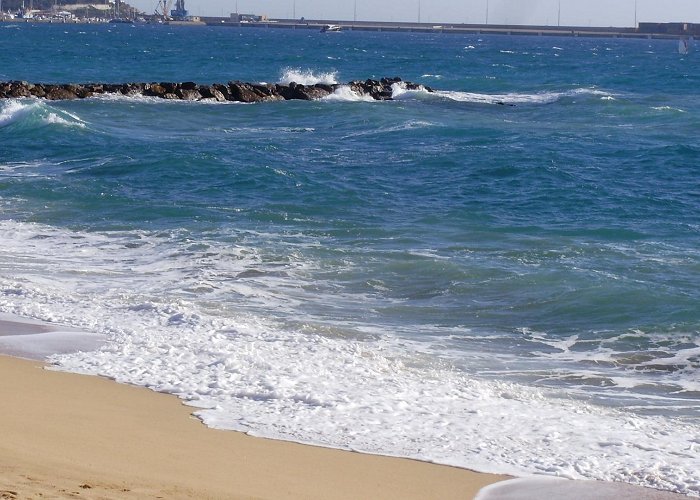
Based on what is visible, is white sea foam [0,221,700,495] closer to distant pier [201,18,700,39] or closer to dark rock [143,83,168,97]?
dark rock [143,83,168,97]

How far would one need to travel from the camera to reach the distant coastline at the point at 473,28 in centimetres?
15762

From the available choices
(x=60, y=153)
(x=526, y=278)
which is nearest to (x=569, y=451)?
(x=526, y=278)

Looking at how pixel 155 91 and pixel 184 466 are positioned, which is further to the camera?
pixel 155 91

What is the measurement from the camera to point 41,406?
22.5 feet

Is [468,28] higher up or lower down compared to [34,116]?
higher up

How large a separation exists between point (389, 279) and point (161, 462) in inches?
241

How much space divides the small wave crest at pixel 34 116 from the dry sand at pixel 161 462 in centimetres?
2048

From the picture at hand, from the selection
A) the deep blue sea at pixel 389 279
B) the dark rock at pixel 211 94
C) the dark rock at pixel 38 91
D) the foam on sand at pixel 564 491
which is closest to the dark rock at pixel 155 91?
the dark rock at pixel 211 94

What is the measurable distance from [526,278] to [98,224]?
256 inches

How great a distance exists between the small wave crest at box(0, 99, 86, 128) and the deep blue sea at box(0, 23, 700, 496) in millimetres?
141

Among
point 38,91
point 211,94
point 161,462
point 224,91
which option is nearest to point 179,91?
point 211,94

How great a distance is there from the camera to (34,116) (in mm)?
27266

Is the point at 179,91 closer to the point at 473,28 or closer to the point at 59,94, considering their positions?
the point at 59,94

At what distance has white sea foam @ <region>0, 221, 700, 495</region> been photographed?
661cm
